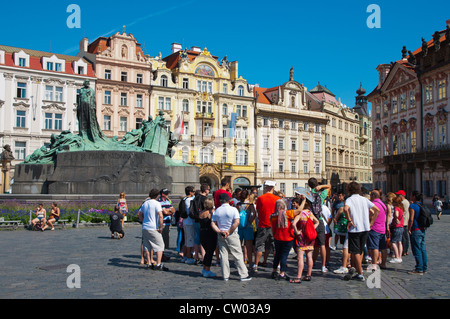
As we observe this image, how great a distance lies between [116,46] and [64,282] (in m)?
44.1

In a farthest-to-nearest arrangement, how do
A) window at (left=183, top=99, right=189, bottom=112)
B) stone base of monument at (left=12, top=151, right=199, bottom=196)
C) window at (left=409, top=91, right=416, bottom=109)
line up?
window at (left=183, top=99, right=189, bottom=112), window at (left=409, top=91, right=416, bottom=109), stone base of monument at (left=12, top=151, right=199, bottom=196)

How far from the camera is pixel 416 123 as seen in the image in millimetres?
41250

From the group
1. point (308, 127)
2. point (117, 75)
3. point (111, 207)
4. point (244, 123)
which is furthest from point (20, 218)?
point (308, 127)

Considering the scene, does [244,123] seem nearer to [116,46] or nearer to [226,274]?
[116,46]

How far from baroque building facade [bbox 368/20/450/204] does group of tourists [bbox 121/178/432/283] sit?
29760 millimetres

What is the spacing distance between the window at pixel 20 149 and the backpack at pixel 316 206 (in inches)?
1559

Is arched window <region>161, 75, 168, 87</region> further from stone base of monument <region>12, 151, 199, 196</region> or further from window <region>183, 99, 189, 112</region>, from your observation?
stone base of monument <region>12, 151, 199, 196</region>

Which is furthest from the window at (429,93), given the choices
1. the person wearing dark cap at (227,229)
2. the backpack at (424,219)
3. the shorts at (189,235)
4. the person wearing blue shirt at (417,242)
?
the person wearing dark cap at (227,229)

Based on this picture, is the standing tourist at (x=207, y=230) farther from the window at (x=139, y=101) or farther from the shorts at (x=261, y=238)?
the window at (x=139, y=101)

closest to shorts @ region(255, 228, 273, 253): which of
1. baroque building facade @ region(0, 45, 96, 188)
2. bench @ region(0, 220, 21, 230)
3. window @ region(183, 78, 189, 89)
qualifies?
bench @ region(0, 220, 21, 230)

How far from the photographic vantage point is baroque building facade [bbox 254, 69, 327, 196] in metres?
57.3

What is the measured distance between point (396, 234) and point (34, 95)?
133 ft

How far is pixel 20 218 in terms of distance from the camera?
54.1 ft
